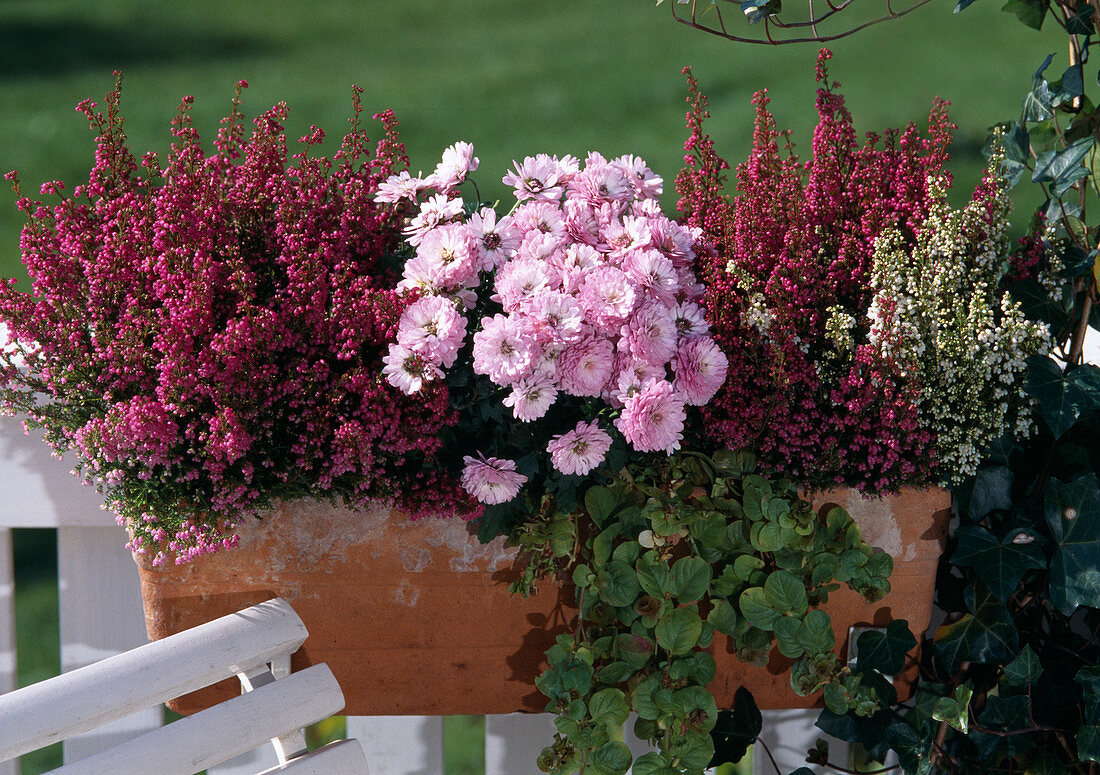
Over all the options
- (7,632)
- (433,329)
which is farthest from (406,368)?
(7,632)

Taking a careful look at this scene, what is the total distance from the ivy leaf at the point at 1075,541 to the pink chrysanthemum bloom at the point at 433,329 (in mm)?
687

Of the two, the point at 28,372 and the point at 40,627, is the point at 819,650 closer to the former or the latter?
the point at 28,372

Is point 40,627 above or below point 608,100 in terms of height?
below

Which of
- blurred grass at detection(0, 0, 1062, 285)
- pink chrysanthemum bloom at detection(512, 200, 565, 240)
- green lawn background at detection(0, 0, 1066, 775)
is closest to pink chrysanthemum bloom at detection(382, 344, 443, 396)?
pink chrysanthemum bloom at detection(512, 200, 565, 240)

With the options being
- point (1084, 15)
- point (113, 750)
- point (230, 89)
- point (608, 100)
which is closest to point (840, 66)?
point (608, 100)

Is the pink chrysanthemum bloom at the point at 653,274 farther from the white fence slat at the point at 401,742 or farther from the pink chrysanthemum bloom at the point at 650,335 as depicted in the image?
the white fence slat at the point at 401,742

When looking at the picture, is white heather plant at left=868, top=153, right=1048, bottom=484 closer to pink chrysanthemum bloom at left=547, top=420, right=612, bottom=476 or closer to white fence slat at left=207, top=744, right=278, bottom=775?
pink chrysanthemum bloom at left=547, top=420, right=612, bottom=476

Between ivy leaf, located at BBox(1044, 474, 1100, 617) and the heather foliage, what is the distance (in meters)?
0.11

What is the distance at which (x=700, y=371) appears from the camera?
99cm

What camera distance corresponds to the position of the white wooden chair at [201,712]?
89 centimetres

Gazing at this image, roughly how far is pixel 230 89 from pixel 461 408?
4331mm

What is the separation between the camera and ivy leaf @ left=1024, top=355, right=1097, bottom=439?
1021 mm

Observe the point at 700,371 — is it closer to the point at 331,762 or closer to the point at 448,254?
the point at 448,254

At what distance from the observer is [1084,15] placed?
1095mm
